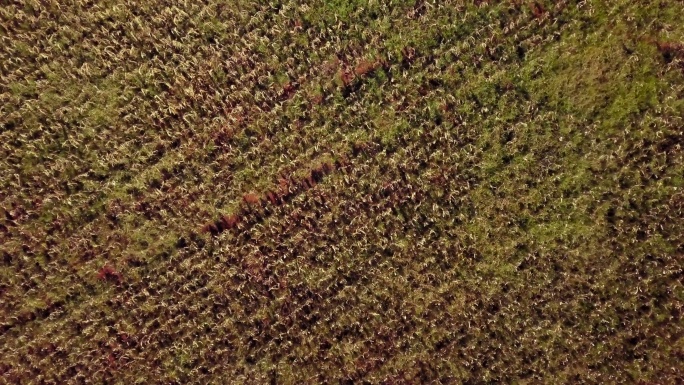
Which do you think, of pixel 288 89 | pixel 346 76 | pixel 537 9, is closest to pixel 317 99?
pixel 288 89

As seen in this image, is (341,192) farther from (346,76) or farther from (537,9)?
(537,9)

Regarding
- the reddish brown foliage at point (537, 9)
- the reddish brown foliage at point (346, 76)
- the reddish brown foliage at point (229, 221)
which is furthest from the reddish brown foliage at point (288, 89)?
the reddish brown foliage at point (537, 9)

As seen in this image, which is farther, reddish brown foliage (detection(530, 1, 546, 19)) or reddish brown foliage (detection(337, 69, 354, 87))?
reddish brown foliage (detection(337, 69, 354, 87))

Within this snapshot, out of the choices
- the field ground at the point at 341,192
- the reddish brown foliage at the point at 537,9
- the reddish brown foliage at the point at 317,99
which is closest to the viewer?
the field ground at the point at 341,192

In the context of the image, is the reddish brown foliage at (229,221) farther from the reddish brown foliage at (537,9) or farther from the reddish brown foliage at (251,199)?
the reddish brown foliage at (537,9)

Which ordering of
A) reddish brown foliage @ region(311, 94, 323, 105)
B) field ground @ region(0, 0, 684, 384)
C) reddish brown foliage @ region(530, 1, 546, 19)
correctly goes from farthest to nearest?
reddish brown foliage @ region(311, 94, 323, 105) < reddish brown foliage @ region(530, 1, 546, 19) < field ground @ region(0, 0, 684, 384)

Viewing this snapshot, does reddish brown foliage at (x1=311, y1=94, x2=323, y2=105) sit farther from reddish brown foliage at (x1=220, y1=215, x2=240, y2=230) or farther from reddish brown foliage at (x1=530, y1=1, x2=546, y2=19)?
reddish brown foliage at (x1=530, y1=1, x2=546, y2=19)

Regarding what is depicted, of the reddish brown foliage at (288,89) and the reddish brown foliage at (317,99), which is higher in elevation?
the reddish brown foliage at (288,89)

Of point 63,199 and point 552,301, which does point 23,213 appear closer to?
point 63,199

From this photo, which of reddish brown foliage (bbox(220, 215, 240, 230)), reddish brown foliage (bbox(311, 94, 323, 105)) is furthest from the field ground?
reddish brown foliage (bbox(220, 215, 240, 230))
